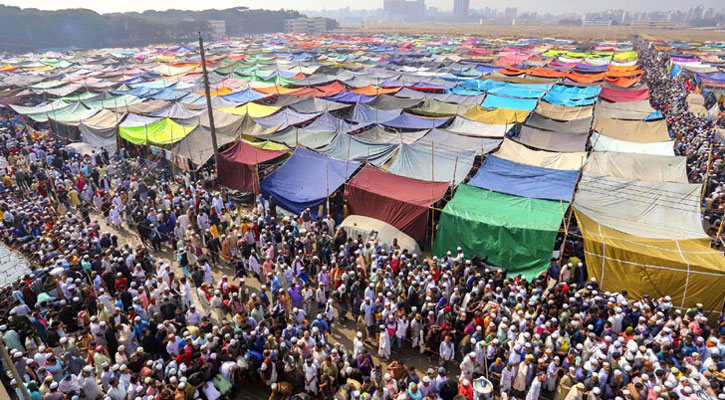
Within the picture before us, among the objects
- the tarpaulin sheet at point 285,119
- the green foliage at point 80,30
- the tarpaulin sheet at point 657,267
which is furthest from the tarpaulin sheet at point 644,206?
the green foliage at point 80,30

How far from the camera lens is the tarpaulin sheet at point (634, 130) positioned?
16531mm

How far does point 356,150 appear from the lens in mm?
15656

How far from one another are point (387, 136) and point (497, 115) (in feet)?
20.8

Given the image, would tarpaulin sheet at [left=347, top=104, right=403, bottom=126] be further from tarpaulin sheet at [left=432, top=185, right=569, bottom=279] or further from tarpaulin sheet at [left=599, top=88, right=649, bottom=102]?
tarpaulin sheet at [left=599, top=88, right=649, bottom=102]

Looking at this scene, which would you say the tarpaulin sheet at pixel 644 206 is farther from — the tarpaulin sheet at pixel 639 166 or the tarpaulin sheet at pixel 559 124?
the tarpaulin sheet at pixel 559 124

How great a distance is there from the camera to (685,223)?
10.0m

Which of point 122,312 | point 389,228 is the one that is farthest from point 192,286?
point 389,228

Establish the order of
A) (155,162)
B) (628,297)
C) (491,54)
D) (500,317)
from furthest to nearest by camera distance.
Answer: (491,54) → (155,162) → (628,297) → (500,317)

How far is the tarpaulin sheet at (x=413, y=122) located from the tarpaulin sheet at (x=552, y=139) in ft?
12.3

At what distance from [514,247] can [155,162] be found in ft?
48.4

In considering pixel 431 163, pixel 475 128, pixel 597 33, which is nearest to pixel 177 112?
pixel 431 163

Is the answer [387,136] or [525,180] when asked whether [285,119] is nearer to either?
[387,136]

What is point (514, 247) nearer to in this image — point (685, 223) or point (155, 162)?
point (685, 223)

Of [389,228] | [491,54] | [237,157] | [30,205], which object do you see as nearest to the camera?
[389,228]
